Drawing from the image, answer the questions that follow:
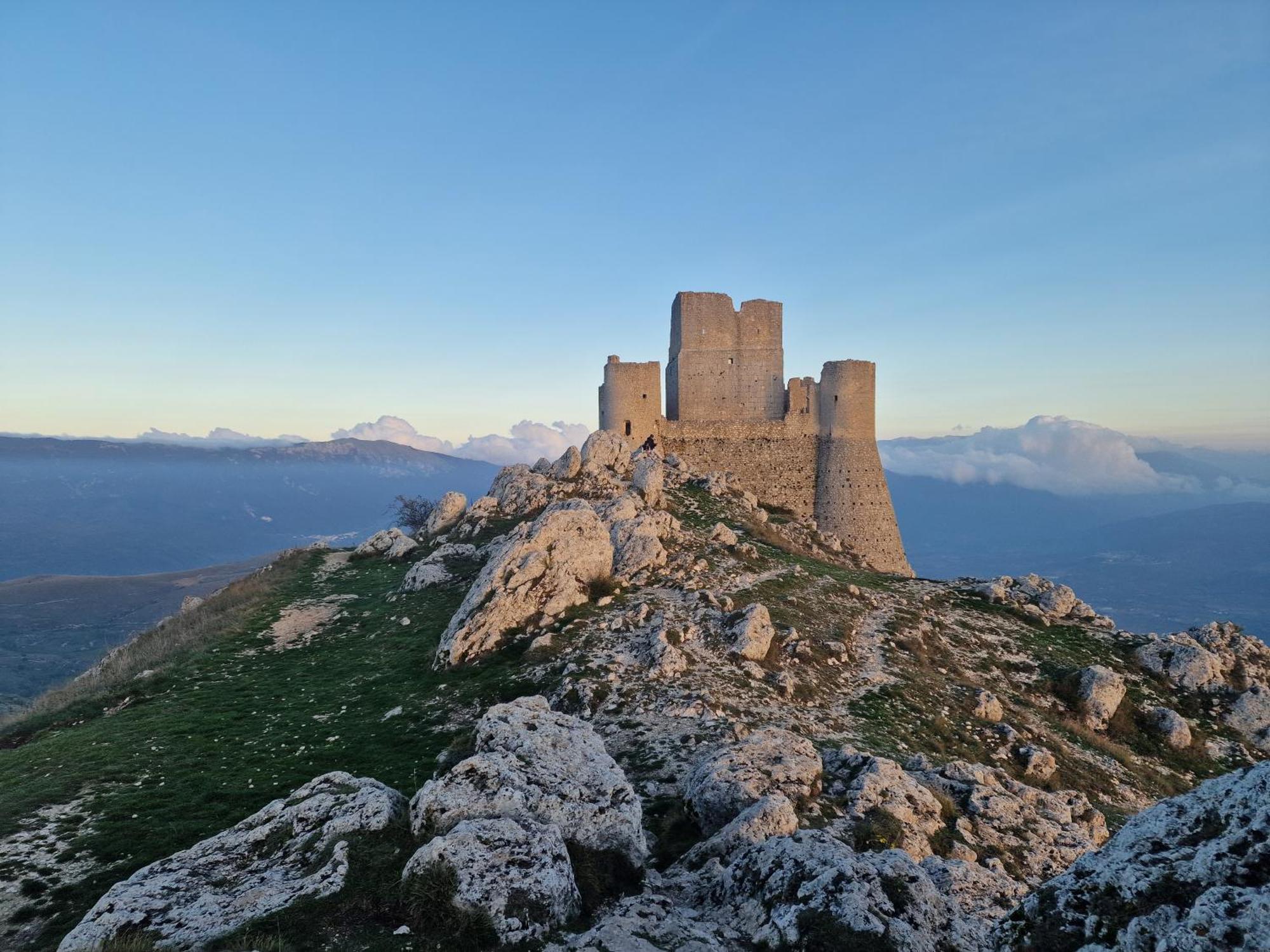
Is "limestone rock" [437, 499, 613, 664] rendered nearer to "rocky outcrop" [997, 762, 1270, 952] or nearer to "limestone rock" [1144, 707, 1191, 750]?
"rocky outcrop" [997, 762, 1270, 952]

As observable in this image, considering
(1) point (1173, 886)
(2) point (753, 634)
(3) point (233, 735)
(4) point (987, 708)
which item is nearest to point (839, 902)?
(1) point (1173, 886)

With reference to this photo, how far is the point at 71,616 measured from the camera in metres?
104

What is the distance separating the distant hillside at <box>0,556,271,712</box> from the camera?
7300 cm

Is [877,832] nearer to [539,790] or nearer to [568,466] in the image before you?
[539,790]

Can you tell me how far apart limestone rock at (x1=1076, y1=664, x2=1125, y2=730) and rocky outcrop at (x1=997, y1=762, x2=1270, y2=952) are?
19.3 m

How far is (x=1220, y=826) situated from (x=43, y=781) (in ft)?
68.0

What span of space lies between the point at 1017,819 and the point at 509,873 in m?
11.0

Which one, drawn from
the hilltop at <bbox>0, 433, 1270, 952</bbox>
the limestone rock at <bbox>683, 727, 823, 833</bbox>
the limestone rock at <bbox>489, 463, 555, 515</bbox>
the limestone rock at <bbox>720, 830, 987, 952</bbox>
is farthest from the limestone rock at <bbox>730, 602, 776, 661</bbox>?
the limestone rock at <bbox>489, 463, 555, 515</bbox>

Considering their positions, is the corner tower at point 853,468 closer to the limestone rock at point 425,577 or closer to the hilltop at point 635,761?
the hilltop at point 635,761

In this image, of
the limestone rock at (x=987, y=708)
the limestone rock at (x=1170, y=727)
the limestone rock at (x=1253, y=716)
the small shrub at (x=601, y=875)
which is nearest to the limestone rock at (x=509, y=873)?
the small shrub at (x=601, y=875)

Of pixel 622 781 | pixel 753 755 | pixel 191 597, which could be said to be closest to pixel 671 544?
pixel 753 755

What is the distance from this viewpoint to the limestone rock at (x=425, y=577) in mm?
28719

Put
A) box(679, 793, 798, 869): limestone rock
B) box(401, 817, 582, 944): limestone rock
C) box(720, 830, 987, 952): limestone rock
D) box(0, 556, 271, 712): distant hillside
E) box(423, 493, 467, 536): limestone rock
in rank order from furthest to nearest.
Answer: box(0, 556, 271, 712): distant hillside, box(423, 493, 467, 536): limestone rock, box(679, 793, 798, 869): limestone rock, box(401, 817, 582, 944): limestone rock, box(720, 830, 987, 952): limestone rock

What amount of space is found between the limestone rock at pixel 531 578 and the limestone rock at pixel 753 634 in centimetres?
614
